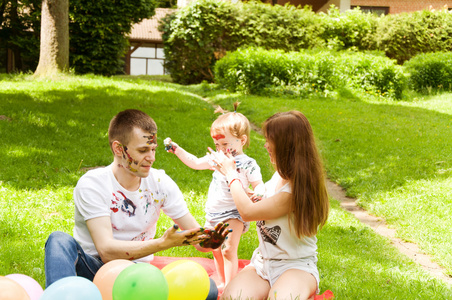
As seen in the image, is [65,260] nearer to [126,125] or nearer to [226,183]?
[126,125]

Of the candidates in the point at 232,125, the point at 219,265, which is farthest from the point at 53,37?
the point at 219,265

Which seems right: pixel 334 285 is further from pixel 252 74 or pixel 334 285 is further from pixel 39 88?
pixel 252 74

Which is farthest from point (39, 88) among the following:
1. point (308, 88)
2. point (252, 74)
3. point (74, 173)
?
point (308, 88)

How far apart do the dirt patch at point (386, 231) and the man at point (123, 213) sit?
9.81ft

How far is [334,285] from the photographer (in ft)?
13.6

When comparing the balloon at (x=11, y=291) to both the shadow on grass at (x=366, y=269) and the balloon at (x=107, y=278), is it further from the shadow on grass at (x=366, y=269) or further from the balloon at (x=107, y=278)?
the shadow on grass at (x=366, y=269)

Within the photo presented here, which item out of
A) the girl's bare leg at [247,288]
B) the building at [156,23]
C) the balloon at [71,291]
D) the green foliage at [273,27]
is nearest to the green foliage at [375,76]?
the green foliage at [273,27]

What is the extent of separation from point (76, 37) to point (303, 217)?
1694 centimetres

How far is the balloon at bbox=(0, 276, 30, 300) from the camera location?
2.48m

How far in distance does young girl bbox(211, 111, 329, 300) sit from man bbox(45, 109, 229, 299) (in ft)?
Result: 1.34

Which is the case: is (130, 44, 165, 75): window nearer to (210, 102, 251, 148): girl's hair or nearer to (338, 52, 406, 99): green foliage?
(338, 52, 406, 99): green foliage

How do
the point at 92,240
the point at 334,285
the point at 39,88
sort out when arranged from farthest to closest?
the point at 39,88 < the point at 334,285 < the point at 92,240

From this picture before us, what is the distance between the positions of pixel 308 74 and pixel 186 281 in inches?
520

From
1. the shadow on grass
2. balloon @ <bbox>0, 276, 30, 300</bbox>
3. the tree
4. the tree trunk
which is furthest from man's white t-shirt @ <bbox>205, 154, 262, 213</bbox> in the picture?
the tree
